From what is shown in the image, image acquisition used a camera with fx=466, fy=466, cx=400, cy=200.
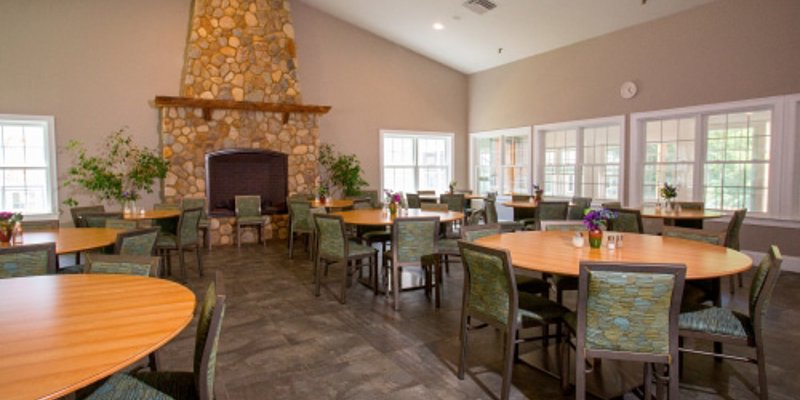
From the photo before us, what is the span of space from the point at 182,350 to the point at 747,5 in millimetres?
7044

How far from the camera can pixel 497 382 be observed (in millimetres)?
2732

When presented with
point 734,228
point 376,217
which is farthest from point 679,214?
point 376,217

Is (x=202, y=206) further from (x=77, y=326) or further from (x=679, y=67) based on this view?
(x=679, y=67)

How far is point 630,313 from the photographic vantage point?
202 centimetres

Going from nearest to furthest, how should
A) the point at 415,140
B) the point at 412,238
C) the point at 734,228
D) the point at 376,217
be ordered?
the point at 412,238 < the point at 734,228 < the point at 376,217 < the point at 415,140

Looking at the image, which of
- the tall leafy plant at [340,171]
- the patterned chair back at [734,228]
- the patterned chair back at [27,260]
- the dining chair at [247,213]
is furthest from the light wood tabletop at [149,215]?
the patterned chair back at [734,228]

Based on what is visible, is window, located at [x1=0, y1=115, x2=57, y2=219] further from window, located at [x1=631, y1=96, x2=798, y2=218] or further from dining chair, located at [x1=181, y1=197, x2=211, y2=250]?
window, located at [x1=631, y1=96, x2=798, y2=218]

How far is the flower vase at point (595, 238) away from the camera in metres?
2.92

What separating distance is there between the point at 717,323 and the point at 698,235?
1145 mm

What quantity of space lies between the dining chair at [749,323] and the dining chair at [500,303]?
2.09ft

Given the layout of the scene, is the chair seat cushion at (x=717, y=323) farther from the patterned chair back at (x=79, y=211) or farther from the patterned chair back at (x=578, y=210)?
the patterned chair back at (x=79, y=211)

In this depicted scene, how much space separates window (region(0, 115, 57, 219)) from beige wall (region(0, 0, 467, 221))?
0.16 meters

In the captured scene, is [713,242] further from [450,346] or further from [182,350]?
[182,350]

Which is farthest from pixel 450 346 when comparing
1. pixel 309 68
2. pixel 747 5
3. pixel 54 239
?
pixel 309 68
